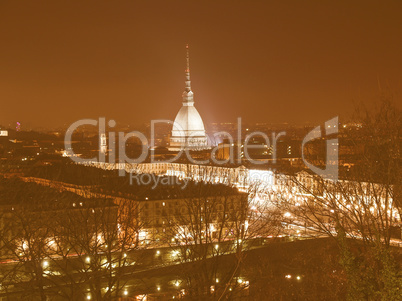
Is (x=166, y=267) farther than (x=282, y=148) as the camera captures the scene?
No

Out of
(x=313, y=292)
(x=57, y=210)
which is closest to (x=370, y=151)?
(x=313, y=292)

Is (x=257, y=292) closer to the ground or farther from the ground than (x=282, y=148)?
closer to the ground

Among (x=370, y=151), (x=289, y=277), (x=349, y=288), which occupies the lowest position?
(x=289, y=277)

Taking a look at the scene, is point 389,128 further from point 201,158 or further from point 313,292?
point 201,158

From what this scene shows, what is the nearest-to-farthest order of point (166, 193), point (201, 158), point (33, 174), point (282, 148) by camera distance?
point (166, 193) < point (33, 174) < point (282, 148) < point (201, 158)

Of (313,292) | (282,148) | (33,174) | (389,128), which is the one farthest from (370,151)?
(282,148)

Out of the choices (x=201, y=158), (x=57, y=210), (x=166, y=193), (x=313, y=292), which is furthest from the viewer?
(x=201, y=158)
